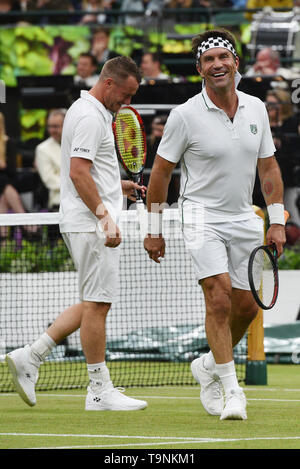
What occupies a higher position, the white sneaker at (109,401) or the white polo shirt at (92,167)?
the white polo shirt at (92,167)

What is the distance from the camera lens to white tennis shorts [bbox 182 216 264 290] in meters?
6.20

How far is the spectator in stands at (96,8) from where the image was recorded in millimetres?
16141

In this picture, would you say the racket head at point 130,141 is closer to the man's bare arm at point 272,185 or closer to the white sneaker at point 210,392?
the man's bare arm at point 272,185

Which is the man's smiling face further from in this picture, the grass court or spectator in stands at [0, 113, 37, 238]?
spectator in stands at [0, 113, 37, 238]

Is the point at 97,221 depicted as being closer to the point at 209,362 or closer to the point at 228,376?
the point at 209,362

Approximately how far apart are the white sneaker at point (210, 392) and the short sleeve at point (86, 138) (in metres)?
1.51

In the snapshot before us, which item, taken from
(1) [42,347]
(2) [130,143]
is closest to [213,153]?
(2) [130,143]

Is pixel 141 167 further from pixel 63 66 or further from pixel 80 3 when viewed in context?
pixel 80 3

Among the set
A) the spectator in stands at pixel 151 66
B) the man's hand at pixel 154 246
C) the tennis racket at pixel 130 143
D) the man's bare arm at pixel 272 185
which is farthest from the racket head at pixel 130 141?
the spectator in stands at pixel 151 66

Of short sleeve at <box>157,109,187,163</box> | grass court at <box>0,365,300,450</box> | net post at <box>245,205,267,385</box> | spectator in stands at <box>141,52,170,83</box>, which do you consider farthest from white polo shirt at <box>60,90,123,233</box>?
spectator in stands at <box>141,52,170,83</box>

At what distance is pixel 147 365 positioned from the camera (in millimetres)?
9875

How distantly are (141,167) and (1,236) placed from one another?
389 cm
